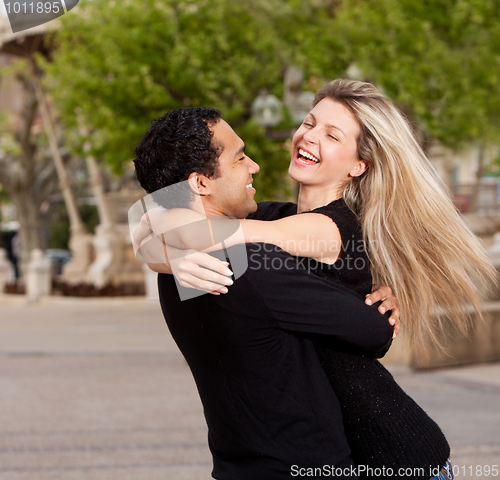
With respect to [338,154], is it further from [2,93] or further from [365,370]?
[2,93]

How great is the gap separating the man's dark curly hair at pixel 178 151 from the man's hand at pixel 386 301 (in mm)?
590

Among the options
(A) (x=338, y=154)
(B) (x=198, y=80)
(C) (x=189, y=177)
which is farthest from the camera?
(B) (x=198, y=80)

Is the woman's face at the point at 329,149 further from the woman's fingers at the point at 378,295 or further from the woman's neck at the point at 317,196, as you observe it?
the woman's fingers at the point at 378,295

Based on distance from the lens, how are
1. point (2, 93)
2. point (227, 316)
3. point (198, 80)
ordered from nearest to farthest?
point (227, 316), point (198, 80), point (2, 93)

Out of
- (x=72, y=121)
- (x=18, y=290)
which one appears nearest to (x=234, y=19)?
(x=72, y=121)

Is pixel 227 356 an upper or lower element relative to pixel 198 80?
lower

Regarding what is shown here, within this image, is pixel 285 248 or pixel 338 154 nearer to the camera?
pixel 285 248

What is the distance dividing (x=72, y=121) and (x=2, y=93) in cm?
3425

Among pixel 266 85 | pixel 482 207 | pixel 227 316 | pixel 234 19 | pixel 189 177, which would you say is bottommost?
pixel 482 207

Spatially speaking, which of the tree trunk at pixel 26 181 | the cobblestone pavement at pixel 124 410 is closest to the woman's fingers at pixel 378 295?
the cobblestone pavement at pixel 124 410

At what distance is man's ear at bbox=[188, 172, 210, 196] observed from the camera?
190 centimetres

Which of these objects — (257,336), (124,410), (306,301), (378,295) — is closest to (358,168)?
(378,295)

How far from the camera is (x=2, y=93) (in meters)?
50.7

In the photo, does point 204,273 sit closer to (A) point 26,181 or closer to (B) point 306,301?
(B) point 306,301
